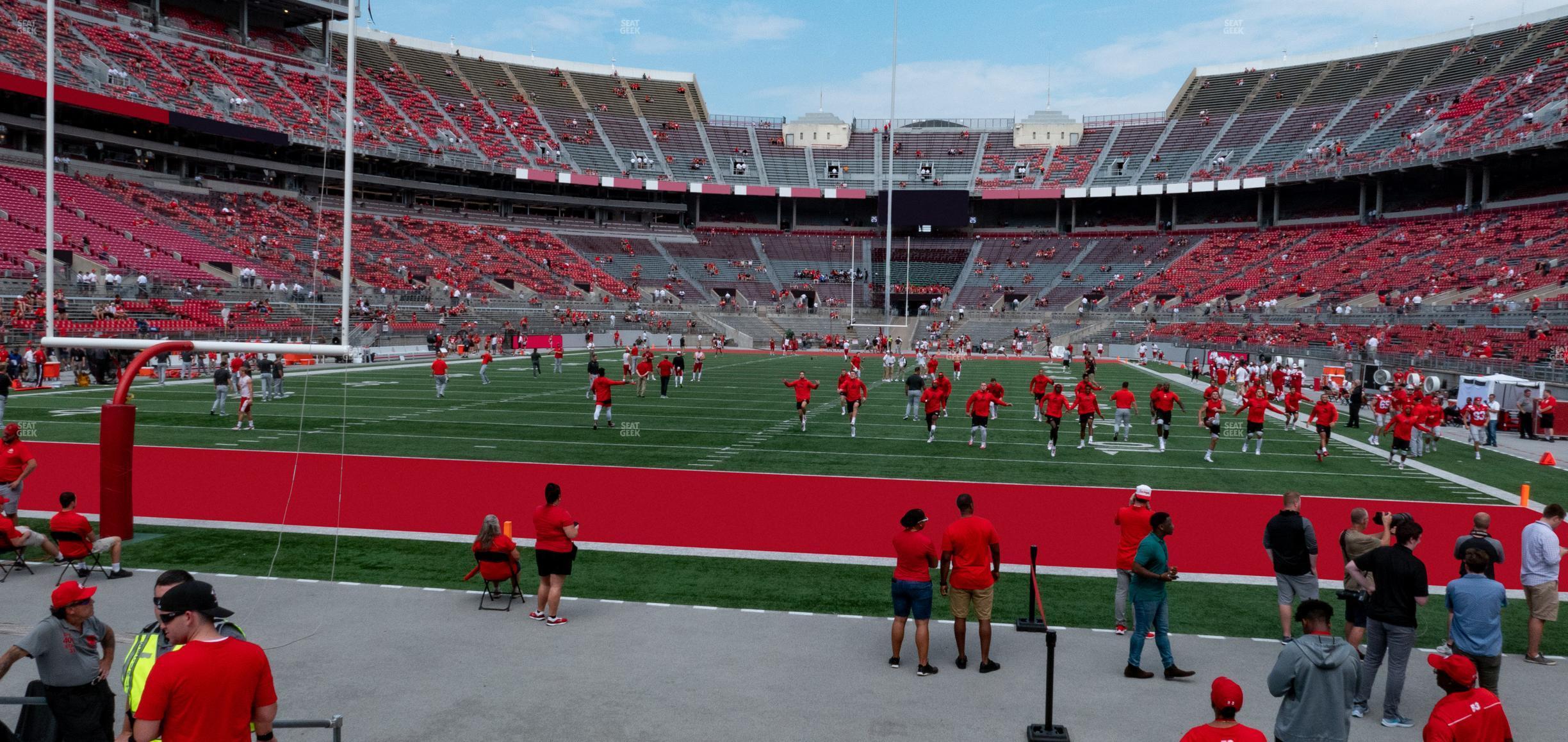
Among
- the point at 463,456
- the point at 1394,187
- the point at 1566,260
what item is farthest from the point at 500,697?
the point at 1394,187

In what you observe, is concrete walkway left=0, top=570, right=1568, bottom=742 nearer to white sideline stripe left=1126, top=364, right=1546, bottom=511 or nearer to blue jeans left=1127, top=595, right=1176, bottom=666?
blue jeans left=1127, top=595, right=1176, bottom=666

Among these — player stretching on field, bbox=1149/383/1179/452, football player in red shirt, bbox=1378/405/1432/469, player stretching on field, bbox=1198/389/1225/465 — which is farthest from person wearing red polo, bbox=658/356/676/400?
football player in red shirt, bbox=1378/405/1432/469

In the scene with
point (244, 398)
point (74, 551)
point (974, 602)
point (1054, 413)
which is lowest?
point (74, 551)

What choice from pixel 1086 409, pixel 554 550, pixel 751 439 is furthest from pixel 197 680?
pixel 1086 409

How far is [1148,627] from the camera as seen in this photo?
7.07 m

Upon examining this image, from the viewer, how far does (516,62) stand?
82312 mm

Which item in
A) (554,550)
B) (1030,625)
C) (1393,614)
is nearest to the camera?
(1393,614)

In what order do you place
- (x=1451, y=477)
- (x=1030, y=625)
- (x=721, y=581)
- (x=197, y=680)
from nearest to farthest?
(x=197, y=680) → (x=1030, y=625) → (x=721, y=581) → (x=1451, y=477)

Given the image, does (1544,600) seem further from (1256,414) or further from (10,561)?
(10,561)

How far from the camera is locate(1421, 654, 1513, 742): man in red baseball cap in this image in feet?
14.5

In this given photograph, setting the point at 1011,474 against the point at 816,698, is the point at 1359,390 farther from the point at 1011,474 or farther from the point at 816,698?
the point at 816,698

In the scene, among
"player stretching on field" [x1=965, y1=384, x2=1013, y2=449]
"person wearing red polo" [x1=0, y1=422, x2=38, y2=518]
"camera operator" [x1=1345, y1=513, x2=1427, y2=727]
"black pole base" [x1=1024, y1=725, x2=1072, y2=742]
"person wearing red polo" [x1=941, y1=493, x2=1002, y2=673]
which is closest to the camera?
"black pole base" [x1=1024, y1=725, x2=1072, y2=742]

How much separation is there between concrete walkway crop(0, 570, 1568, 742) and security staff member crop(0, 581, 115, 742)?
1174 millimetres

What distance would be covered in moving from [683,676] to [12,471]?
8077mm
